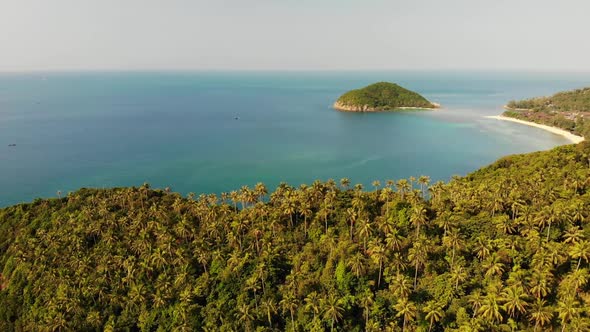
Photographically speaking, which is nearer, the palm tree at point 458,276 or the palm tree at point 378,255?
the palm tree at point 458,276

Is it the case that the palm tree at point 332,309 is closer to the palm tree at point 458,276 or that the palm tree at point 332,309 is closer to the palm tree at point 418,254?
the palm tree at point 418,254

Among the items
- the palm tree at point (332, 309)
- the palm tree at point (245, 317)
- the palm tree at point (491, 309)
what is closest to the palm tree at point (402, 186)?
the palm tree at point (491, 309)

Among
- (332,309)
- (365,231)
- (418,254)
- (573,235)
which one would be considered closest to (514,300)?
(418,254)

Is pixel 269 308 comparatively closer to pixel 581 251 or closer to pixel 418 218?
pixel 418 218

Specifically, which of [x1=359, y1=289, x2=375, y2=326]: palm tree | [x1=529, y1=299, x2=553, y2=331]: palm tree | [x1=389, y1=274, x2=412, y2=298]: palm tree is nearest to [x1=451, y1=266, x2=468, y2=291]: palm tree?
[x1=389, y1=274, x2=412, y2=298]: palm tree

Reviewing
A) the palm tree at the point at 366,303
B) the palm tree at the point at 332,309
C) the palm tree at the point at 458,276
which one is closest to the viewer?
the palm tree at the point at 332,309
